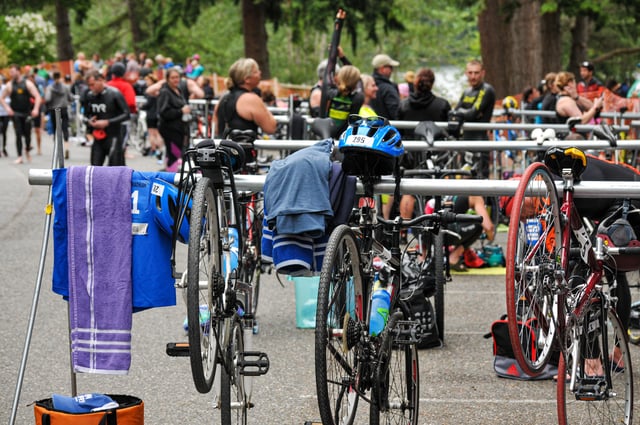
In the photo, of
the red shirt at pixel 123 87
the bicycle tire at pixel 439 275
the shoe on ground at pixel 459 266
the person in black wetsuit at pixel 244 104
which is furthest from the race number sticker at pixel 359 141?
the red shirt at pixel 123 87

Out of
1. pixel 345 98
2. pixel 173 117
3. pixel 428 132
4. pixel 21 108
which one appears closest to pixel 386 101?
pixel 345 98

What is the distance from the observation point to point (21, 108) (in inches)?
981

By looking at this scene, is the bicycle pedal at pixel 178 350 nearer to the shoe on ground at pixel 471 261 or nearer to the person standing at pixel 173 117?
the shoe on ground at pixel 471 261

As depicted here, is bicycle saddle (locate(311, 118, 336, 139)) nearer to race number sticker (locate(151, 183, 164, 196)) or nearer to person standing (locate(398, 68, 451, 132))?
race number sticker (locate(151, 183, 164, 196))

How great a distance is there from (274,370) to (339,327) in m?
2.84

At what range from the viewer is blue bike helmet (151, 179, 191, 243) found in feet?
17.0

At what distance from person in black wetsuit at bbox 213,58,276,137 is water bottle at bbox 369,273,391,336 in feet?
16.1

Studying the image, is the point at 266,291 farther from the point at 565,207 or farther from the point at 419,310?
the point at 565,207

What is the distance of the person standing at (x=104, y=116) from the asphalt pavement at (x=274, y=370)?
5711mm

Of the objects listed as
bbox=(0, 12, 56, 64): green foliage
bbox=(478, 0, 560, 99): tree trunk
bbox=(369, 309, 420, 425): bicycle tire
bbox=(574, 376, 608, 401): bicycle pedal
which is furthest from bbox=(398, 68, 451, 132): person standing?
bbox=(0, 12, 56, 64): green foliage

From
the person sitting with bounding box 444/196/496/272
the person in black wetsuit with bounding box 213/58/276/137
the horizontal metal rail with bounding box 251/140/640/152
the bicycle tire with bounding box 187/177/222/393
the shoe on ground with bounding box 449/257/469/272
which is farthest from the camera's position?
the shoe on ground with bounding box 449/257/469/272

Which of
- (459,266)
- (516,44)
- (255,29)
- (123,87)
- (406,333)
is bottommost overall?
(459,266)

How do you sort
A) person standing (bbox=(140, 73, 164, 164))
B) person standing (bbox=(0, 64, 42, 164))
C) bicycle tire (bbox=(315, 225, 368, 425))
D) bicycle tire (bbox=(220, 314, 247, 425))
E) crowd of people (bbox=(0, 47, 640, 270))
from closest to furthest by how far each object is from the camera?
bicycle tire (bbox=(315, 225, 368, 425))
bicycle tire (bbox=(220, 314, 247, 425))
crowd of people (bbox=(0, 47, 640, 270))
person standing (bbox=(140, 73, 164, 164))
person standing (bbox=(0, 64, 42, 164))

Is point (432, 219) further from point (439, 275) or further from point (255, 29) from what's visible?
point (255, 29)
